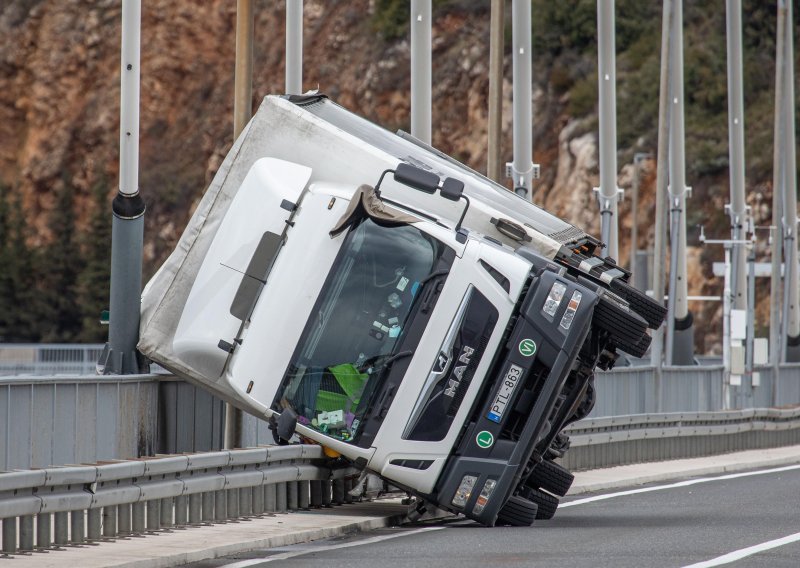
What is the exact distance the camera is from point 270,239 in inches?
592

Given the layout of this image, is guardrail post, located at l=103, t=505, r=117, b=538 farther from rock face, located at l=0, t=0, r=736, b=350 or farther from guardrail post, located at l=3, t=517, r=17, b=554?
rock face, located at l=0, t=0, r=736, b=350

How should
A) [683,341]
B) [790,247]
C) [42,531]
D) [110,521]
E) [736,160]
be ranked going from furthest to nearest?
[790,247] → [736,160] → [683,341] → [110,521] → [42,531]

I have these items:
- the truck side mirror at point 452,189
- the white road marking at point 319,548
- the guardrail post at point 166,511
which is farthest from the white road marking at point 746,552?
the guardrail post at point 166,511

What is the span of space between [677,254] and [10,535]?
2571cm

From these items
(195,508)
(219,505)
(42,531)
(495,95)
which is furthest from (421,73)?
(42,531)

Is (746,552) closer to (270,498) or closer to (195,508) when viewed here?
(195,508)

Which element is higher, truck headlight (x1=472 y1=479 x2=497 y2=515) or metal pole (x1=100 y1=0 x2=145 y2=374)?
metal pole (x1=100 y1=0 x2=145 y2=374)

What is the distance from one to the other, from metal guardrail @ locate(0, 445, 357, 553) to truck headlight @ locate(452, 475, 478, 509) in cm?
172

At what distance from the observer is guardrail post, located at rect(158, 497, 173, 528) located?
1380 centimetres

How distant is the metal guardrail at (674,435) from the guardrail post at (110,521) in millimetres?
9388

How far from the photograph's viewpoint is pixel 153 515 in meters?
13.6

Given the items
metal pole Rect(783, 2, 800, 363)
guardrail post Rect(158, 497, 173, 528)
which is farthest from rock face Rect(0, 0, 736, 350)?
guardrail post Rect(158, 497, 173, 528)

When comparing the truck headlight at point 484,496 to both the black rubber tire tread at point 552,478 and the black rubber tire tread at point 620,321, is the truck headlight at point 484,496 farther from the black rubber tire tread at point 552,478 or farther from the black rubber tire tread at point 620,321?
the black rubber tire tread at point 620,321

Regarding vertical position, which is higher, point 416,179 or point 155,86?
point 155,86
